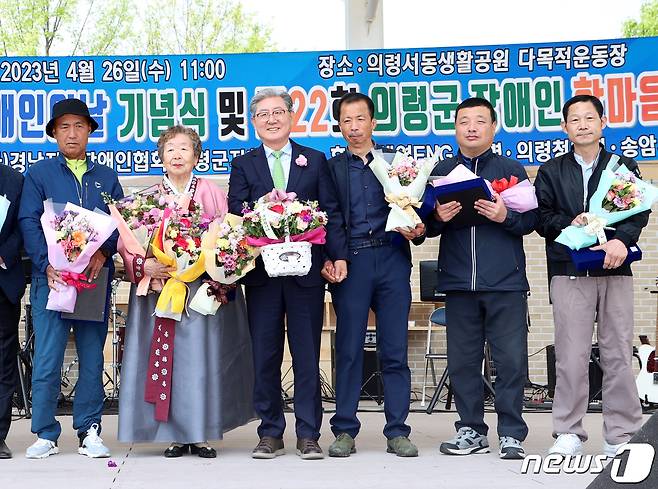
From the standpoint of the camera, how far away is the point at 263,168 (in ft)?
15.0

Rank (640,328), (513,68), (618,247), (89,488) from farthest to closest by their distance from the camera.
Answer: (640,328)
(513,68)
(618,247)
(89,488)

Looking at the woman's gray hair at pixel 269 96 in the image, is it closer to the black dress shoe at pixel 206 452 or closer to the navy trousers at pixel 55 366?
the navy trousers at pixel 55 366

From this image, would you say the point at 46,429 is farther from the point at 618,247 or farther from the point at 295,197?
the point at 618,247

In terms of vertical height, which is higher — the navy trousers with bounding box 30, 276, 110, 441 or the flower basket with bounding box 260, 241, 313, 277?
the flower basket with bounding box 260, 241, 313, 277

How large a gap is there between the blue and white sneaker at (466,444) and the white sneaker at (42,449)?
1834mm

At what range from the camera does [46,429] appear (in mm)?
4609

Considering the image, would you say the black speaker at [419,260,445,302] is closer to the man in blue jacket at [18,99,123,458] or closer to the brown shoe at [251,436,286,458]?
the brown shoe at [251,436,286,458]

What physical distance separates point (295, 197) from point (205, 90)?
Answer: 7.93 feet

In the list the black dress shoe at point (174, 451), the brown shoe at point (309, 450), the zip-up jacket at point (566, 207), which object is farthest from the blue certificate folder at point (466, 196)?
the black dress shoe at point (174, 451)

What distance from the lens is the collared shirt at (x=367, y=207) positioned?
4.60 m

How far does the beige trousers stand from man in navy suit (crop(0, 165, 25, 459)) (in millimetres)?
2559

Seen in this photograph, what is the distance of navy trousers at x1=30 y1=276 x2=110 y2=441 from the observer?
180 inches

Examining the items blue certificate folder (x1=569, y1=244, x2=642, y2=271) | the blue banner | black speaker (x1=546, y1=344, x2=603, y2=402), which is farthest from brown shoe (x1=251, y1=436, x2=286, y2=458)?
black speaker (x1=546, y1=344, x2=603, y2=402)

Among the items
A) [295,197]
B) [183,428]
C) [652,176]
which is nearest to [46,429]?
[183,428]
